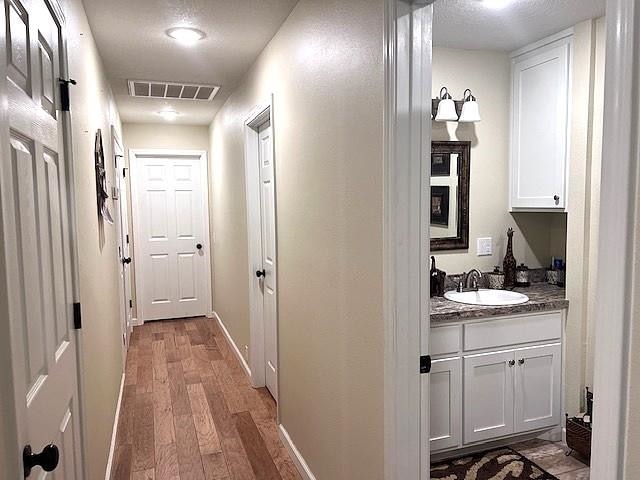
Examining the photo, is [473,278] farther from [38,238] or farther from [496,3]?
[38,238]

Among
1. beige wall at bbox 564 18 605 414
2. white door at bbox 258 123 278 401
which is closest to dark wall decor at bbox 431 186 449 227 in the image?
beige wall at bbox 564 18 605 414

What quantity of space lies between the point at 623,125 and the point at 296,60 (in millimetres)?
2001

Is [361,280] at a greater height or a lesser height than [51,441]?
greater

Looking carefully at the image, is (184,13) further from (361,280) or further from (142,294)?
(142,294)

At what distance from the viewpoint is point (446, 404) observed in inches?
101

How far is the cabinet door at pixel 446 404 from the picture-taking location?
8.32 ft

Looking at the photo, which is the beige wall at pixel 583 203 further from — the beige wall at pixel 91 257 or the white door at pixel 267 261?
the beige wall at pixel 91 257

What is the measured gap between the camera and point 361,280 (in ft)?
5.94

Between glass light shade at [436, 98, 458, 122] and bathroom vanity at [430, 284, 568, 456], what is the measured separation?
1114mm

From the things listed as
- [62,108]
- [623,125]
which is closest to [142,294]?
[62,108]

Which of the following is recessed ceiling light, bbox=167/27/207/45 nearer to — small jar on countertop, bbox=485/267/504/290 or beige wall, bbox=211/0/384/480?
beige wall, bbox=211/0/384/480

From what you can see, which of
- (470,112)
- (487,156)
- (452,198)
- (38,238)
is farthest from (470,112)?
(38,238)

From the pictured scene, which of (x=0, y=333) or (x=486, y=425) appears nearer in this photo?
(x=0, y=333)

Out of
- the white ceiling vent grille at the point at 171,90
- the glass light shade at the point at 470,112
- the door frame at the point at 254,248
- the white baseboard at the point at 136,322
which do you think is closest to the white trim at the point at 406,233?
the glass light shade at the point at 470,112
